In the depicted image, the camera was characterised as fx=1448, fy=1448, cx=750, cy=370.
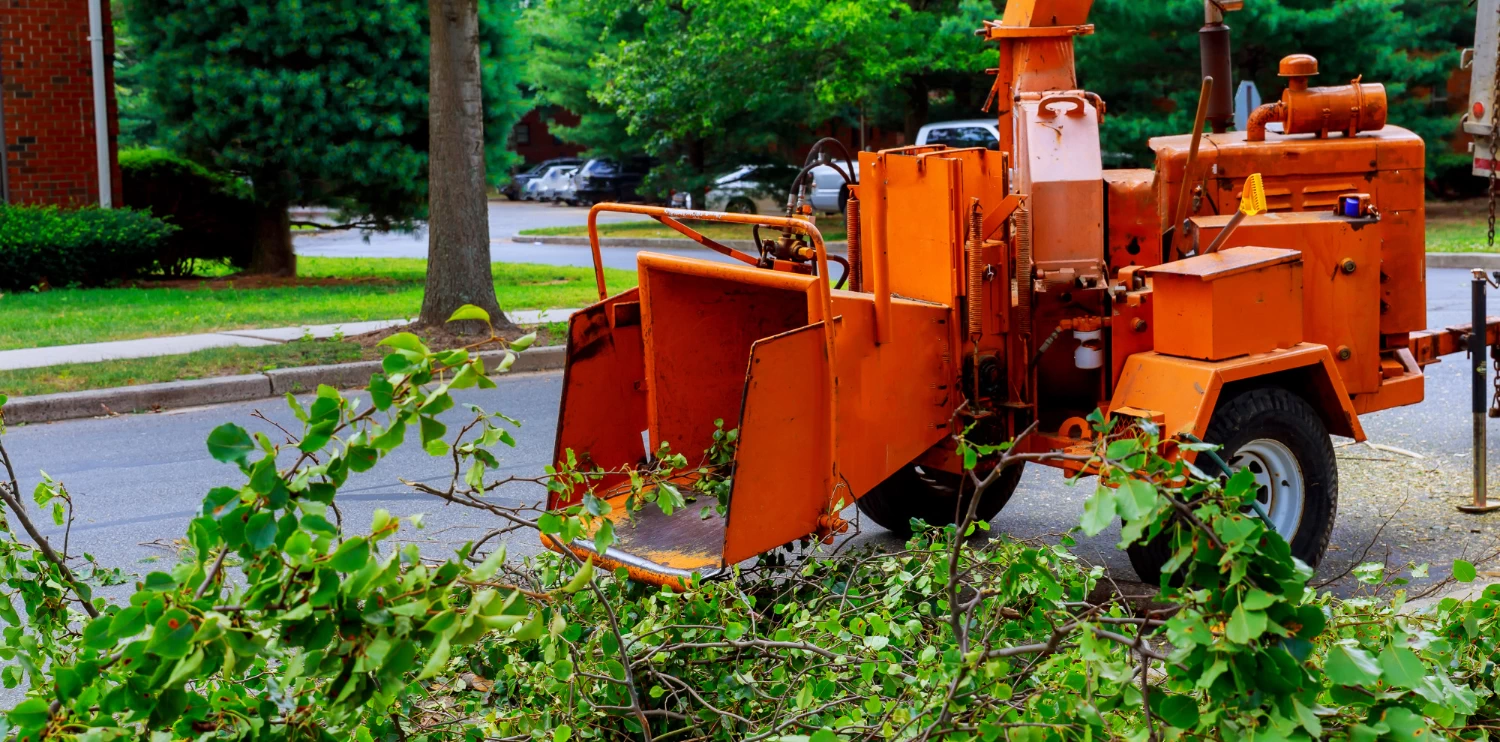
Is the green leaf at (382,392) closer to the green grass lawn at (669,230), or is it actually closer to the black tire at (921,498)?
the black tire at (921,498)

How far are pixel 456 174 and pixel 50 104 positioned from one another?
7459mm

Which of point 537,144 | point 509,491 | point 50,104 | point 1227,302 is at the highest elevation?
point 537,144

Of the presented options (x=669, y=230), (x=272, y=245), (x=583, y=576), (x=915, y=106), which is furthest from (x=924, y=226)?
(x=915, y=106)

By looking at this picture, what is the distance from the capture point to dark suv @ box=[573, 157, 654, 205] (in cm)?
4491

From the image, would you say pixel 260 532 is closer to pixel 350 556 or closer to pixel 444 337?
pixel 350 556

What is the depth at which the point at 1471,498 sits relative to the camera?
6992 mm

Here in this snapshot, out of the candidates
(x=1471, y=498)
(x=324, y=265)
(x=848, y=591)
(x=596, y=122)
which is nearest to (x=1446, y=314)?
(x=1471, y=498)

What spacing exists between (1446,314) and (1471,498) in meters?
6.56

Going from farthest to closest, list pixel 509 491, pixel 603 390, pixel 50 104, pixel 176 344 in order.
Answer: pixel 50 104, pixel 176 344, pixel 509 491, pixel 603 390

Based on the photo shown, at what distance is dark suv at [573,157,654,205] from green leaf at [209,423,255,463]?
42433mm

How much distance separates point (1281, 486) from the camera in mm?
5582

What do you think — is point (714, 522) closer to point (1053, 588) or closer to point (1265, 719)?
point (1053, 588)

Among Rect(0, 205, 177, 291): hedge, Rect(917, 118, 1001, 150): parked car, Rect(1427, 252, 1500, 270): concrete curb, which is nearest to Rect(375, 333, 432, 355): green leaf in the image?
Rect(0, 205, 177, 291): hedge

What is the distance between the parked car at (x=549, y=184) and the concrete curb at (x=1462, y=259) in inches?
1282
